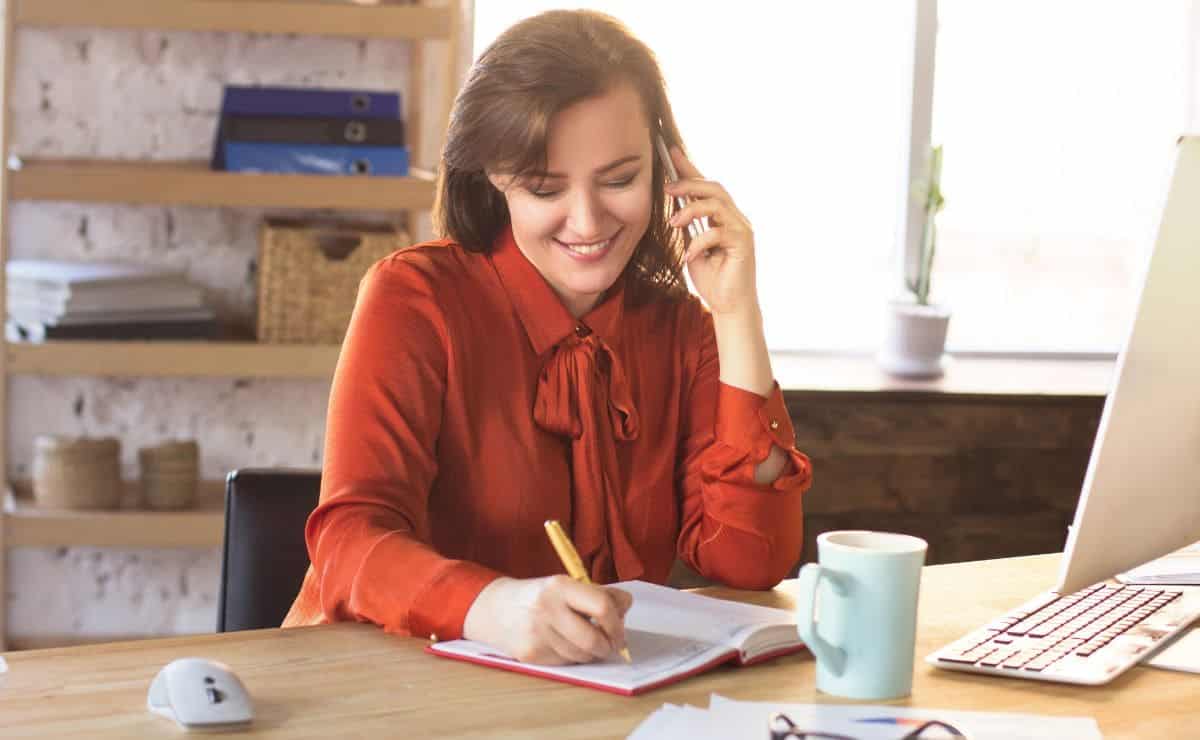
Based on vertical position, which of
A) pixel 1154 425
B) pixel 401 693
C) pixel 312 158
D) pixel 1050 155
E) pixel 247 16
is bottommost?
pixel 401 693

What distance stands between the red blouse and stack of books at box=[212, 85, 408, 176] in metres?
1.14

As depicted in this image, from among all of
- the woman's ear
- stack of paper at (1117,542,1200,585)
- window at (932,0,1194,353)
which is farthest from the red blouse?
window at (932,0,1194,353)

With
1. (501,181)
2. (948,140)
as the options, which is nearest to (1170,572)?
(501,181)

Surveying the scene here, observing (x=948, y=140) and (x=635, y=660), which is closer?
(x=635, y=660)

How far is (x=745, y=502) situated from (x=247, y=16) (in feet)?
5.06

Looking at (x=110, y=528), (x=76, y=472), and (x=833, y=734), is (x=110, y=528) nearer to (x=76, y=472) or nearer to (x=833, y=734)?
(x=76, y=472)

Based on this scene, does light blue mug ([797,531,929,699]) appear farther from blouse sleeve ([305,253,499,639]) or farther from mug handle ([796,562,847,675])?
blouse sleeve ([305,253,499,639])

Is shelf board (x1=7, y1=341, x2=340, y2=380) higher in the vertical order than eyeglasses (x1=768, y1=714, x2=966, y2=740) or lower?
higher

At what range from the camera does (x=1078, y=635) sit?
4.32ft

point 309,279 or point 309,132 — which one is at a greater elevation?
point 309,132

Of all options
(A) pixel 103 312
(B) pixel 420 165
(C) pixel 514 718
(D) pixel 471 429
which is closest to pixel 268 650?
(C) pixel 514 718

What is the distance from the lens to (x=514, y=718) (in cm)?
109

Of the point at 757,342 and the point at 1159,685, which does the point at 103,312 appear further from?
the point at 1159,685

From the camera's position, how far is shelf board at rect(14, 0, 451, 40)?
2.68 m
